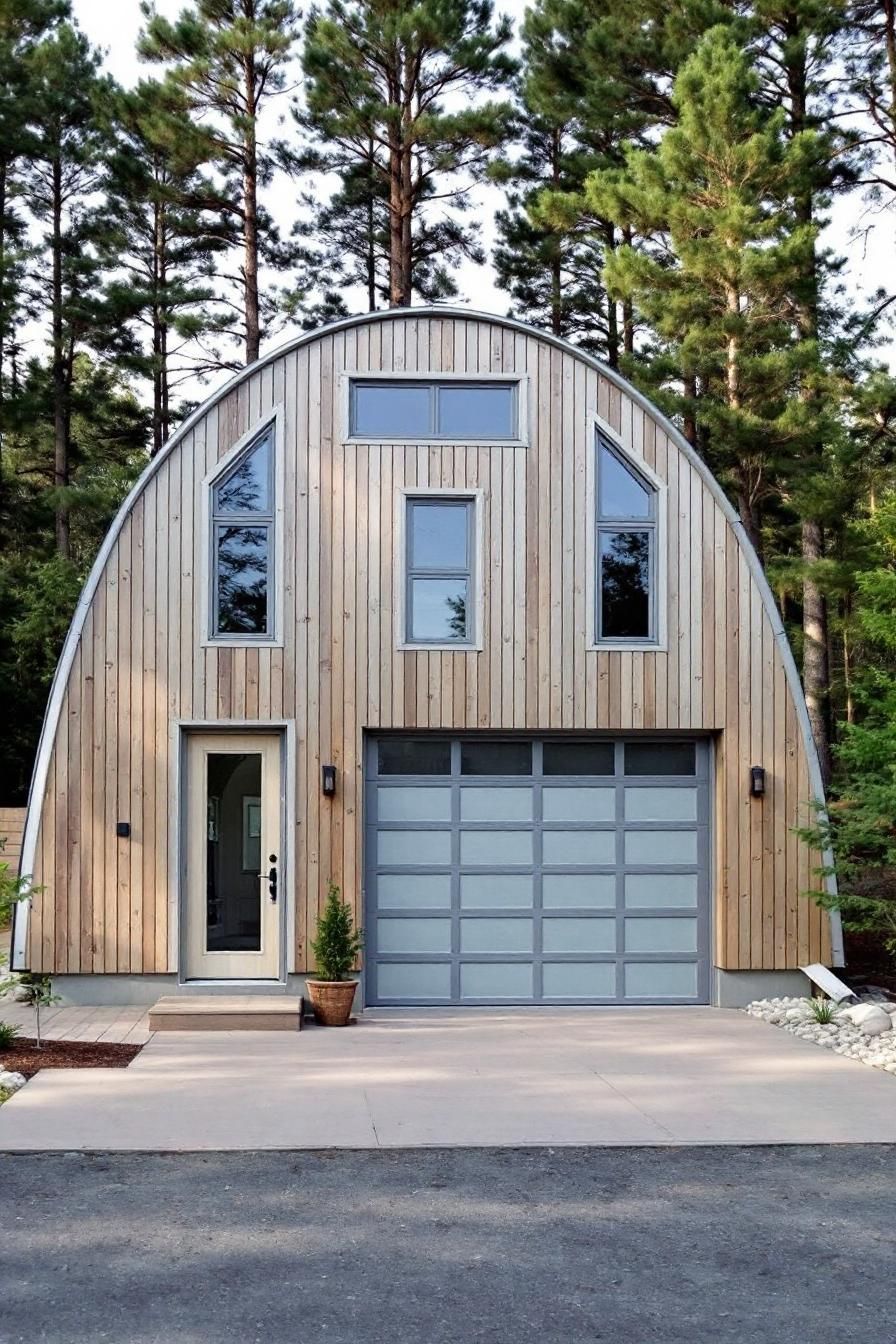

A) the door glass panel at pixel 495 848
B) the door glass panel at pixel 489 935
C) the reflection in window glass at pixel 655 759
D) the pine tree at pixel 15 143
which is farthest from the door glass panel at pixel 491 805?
the pine tree at pixel 15 143

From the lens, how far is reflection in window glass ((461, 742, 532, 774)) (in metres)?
11.1

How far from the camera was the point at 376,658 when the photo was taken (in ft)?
35.7

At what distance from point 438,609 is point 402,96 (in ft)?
43.7

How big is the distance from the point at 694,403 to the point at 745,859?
858cm

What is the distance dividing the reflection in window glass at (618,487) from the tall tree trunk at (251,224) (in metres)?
12.0

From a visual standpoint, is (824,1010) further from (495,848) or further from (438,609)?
(438,609)

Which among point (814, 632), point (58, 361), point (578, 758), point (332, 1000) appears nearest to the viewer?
point (332, 1000)

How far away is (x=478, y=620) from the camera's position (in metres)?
10.9

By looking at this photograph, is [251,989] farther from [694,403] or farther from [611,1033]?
[694,403]

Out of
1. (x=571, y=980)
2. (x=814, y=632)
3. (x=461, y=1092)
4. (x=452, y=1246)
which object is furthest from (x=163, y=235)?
(x=452, y=1246)

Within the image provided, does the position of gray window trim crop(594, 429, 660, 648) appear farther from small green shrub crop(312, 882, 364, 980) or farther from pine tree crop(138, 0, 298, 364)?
pine tree crop(138, 0, 298, 364)

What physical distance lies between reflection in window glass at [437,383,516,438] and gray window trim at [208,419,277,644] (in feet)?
4.65

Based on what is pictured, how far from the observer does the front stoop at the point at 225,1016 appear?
9.67 meters

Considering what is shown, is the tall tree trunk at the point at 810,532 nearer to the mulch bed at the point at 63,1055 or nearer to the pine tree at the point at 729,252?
the pine tree at the point at 729,252
